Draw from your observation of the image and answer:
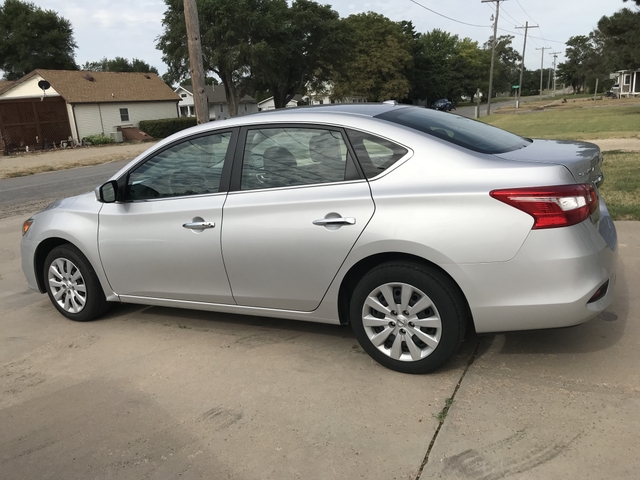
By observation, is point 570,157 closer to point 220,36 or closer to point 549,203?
point 549,203

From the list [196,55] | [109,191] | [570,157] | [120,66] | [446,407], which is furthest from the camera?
[120,66]

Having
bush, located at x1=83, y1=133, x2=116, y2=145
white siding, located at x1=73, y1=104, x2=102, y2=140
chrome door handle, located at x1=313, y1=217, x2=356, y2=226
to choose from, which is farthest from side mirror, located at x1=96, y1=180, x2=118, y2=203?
white siding, located at x1=73, y1=104, x2=102, y2=140

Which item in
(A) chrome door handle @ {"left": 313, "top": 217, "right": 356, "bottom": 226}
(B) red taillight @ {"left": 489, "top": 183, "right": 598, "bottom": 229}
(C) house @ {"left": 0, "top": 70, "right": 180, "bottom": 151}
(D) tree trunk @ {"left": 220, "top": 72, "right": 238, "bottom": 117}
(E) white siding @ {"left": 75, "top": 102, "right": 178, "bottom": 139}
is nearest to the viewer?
(B) red taillight @ {"left": 489, "top": 183, "right": 598, "bottom": 229}

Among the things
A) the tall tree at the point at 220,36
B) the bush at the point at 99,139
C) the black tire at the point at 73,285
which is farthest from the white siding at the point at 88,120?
the black tire at the point at 73,285

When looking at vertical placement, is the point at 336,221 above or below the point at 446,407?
above

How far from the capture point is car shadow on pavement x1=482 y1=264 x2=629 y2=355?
3.74 metres

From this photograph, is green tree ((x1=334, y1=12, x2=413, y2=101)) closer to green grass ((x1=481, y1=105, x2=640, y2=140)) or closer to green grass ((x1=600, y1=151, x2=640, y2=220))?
green grass ((x1=481, y1=105, x2=640, y2=140))

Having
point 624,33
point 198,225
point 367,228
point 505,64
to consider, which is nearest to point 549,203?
point 367,228

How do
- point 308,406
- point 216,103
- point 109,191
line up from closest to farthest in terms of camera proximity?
point 308,406, point 109,191, point 216,103

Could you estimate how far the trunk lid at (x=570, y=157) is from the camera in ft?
10.7

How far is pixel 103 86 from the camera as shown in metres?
42.3

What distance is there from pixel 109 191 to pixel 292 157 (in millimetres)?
1658

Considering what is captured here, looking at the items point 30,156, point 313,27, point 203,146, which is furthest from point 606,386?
point 313,27

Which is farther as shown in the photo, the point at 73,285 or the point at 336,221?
the point at 73,285
